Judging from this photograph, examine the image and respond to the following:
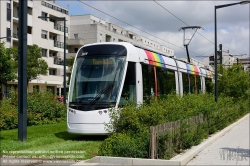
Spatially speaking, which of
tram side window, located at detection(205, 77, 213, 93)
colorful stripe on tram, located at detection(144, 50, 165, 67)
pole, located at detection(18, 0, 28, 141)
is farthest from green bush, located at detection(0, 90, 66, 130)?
tram side window, located at detection(205, 77, 213, 93)

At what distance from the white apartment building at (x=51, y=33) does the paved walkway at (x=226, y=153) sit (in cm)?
3046

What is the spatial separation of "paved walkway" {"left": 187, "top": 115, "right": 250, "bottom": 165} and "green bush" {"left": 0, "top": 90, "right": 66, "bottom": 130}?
30.8ft

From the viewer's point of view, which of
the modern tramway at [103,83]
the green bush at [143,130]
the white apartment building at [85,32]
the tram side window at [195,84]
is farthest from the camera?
the white apartment building at [85,32]

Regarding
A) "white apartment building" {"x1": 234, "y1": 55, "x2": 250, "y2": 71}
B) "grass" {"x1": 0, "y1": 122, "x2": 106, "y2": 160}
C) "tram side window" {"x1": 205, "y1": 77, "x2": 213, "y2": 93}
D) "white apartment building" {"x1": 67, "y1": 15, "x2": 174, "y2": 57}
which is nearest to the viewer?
"grass" {"x1": 0, "y1": 122, "x2": 106, "y2": 160}

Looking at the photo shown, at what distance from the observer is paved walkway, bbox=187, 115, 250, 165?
9.66m

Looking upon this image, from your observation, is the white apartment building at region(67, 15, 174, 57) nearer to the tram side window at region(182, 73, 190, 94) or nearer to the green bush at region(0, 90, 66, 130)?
the tram side window at region(182, 73, 190, 94)

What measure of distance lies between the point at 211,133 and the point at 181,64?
7.09 meters

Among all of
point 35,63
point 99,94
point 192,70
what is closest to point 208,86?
point 192,70

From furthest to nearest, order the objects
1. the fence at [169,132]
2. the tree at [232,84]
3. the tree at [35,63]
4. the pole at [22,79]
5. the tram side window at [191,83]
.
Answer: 1. the tree at [35,63]
2. the tree at [232,84]
3. the tram side window at [191,83]
4. the pole at [22,79]
5. the fence at [169,132]

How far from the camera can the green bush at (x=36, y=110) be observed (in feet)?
59.2

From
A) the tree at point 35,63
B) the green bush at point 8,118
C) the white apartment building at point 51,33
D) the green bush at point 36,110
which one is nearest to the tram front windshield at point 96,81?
the green bush at point 8,118

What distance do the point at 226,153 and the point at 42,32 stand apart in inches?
2160

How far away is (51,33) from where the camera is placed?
219 ft

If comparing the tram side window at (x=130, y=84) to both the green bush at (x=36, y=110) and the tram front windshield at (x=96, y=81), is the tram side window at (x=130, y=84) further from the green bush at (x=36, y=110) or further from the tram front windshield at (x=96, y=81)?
the green bush at (x=36, y=110)
